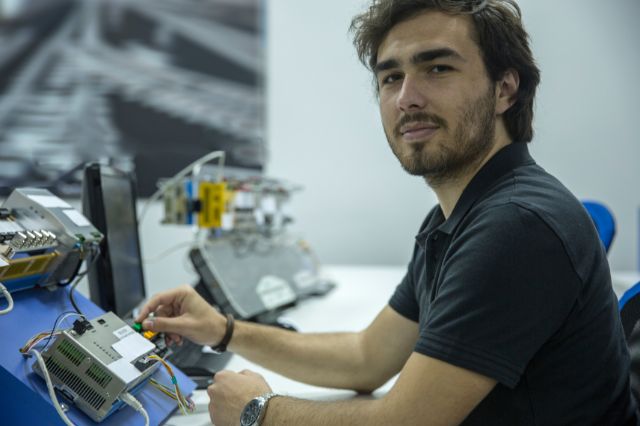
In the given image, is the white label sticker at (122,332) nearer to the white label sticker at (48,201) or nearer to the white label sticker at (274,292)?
the white label sticker at (48,201)

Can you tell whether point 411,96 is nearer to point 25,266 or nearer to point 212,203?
point 25,266

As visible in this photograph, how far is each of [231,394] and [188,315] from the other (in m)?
0.29

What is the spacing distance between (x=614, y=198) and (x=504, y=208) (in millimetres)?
2841

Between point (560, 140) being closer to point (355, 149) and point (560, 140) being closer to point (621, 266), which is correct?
point (621, 266)

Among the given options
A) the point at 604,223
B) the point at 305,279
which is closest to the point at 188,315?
the point at 305,279

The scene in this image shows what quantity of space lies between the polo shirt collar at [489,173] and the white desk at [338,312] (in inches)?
18.5

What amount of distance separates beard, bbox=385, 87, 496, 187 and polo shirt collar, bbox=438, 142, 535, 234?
0.03 m

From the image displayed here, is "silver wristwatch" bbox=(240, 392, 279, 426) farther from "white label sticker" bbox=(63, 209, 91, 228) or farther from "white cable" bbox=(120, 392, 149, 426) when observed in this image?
"white label sticker" bbox=(63, 209, 91, 228)

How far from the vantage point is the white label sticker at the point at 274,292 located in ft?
5.84

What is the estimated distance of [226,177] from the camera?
2035mm

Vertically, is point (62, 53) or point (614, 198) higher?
point (62, 53)

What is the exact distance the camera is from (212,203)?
6.00ft

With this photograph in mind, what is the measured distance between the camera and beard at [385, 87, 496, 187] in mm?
940

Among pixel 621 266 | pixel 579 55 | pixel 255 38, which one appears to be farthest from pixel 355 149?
pixel 621 266
